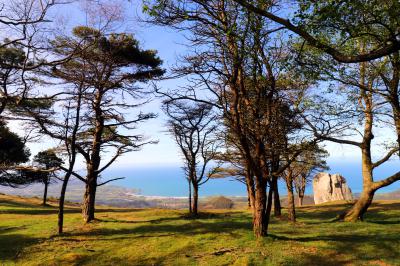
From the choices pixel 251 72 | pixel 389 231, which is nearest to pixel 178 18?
pixel 251 72

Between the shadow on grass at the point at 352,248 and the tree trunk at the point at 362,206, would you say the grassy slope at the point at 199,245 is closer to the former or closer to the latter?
the shadow on grass at the point at 352,248

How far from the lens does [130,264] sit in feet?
39.9

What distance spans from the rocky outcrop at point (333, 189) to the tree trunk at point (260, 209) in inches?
1621

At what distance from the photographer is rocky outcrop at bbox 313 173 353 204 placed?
50.3 m

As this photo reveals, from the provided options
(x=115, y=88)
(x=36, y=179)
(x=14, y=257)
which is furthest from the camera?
(x=36, y=179)

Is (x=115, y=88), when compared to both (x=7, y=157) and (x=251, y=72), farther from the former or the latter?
(x=7, y=157)

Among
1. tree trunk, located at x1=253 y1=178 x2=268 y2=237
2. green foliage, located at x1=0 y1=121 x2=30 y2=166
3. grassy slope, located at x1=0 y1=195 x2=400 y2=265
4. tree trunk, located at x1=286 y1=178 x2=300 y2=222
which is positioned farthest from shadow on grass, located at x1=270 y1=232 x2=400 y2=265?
green foliage, located at x1=0 y1=121 x2=30 y2=166

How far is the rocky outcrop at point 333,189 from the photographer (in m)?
50.3

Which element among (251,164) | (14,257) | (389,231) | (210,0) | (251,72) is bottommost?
(14,257)

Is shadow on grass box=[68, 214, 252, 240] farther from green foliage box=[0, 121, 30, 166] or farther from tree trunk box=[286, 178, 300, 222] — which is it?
green foliage box=[0, 121, 30, 166]

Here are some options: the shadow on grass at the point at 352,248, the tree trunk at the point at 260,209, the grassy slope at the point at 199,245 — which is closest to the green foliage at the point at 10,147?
the grassy slope at the point at 199,245

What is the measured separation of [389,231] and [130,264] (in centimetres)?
1253

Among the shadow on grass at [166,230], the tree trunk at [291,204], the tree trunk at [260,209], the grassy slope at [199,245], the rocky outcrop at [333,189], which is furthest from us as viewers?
the rocky outcrop at [333,189]

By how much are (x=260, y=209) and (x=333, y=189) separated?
42.3m
